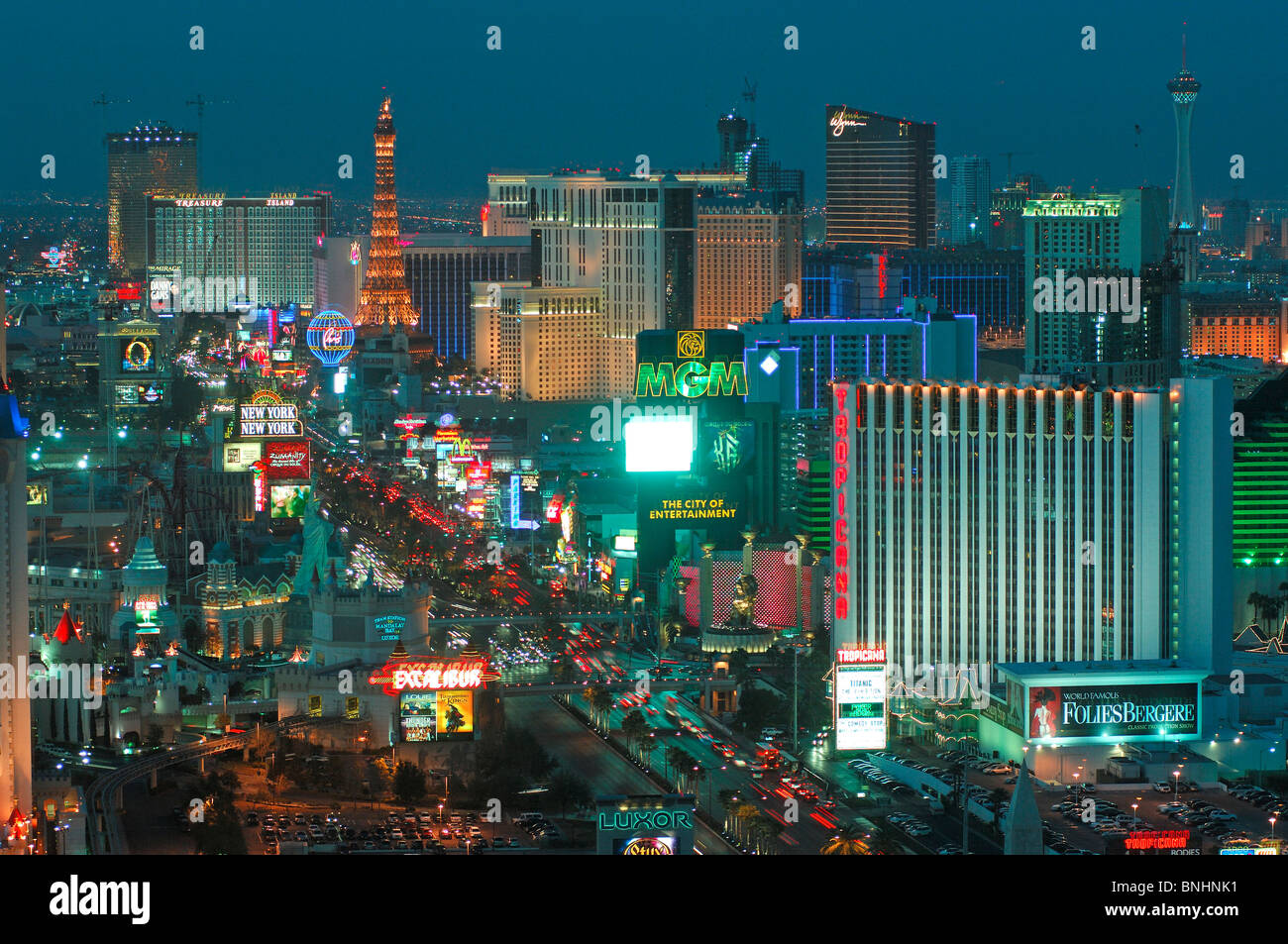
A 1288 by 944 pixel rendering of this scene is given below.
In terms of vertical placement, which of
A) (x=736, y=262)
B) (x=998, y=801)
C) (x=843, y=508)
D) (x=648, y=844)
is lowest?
(x=998, y=801)

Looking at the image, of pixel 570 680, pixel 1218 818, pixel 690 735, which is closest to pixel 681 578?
pixel 570 680

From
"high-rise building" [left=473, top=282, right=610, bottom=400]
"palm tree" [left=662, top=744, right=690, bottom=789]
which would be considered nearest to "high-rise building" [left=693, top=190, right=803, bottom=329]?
"high-rise building" [left=473, top=282, right=610, bottom=400]

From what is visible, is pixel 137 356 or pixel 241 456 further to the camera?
pixel 137 356

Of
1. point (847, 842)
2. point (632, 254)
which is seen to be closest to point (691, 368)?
point (847, 842)

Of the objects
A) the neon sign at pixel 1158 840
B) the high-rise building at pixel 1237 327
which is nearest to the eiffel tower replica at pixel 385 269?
the high-rise building at pixel 1237 327

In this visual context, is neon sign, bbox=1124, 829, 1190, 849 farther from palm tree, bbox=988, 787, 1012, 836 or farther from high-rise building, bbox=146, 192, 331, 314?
high-rise building, bbox=146, 192, 331, 314

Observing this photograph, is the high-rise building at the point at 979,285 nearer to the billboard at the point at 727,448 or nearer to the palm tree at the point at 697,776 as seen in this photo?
the billboard at the point at 727,448

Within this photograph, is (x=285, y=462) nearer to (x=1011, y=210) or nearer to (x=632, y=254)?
(x=632, y=254)
